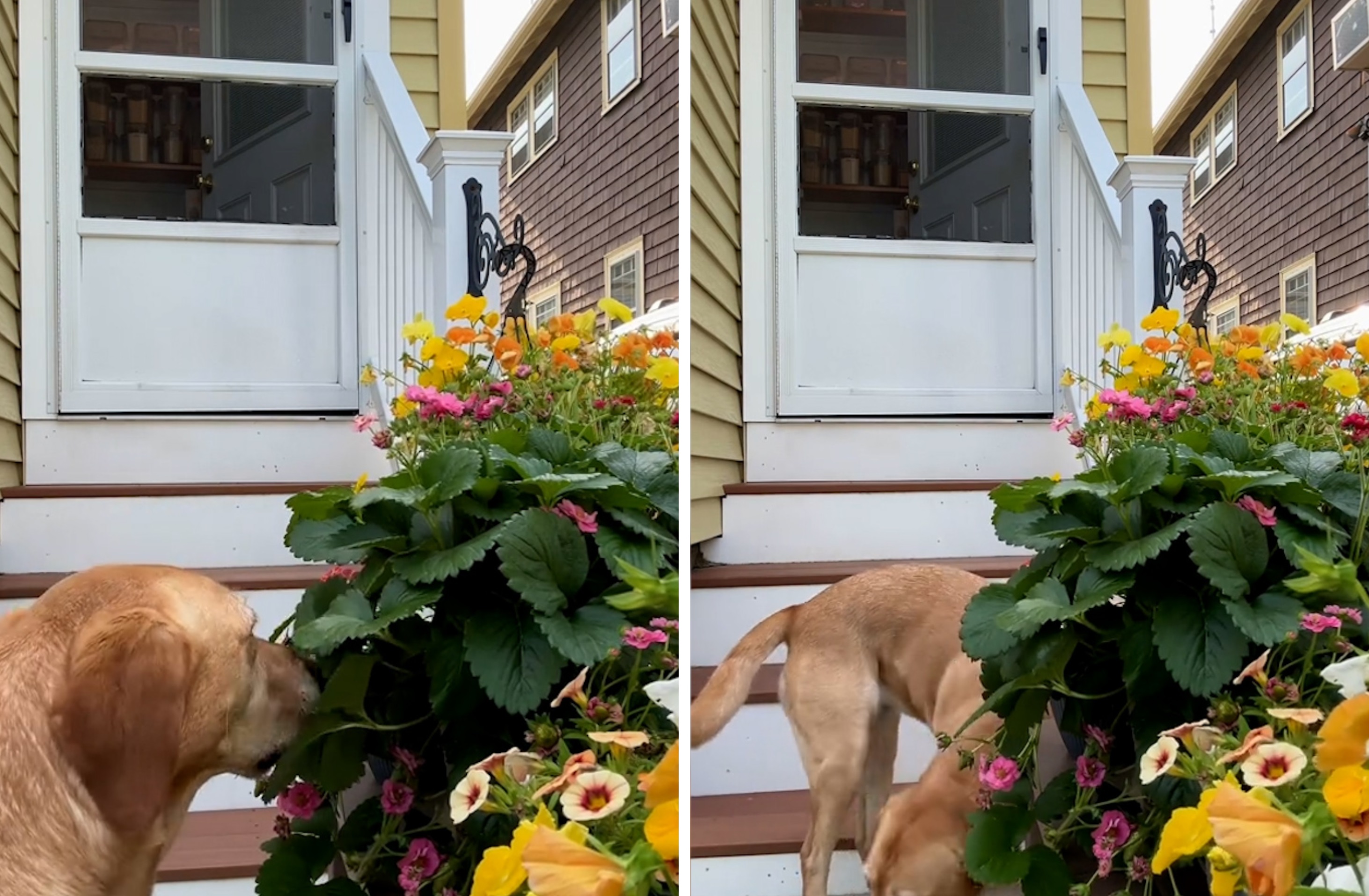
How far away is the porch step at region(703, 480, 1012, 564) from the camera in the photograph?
2.84 feet

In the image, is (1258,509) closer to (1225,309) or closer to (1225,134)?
(1225,309)

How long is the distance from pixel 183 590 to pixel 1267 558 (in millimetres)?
773

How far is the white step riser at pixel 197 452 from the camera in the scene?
0.89 metres

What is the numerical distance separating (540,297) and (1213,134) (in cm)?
54

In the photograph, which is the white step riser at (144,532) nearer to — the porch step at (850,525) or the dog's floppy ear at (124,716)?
the dog's floppy ear at (124,716)

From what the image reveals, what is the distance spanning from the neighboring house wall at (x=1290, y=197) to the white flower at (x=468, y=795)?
0.64 meters

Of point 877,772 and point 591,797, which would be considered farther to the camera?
point 877,772

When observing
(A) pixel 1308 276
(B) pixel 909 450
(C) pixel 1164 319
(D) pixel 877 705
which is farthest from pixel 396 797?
(A) pixel 1308 276

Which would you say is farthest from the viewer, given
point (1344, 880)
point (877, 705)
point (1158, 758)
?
point (877, 705)

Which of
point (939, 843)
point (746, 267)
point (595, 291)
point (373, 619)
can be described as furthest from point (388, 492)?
point (939, 843)

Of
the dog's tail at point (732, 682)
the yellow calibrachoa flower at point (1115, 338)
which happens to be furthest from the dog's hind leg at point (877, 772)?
the yellow calibrachoa flower at point (1115, 338)

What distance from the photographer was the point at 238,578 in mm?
886

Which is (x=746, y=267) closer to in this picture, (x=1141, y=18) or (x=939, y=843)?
(x=1141, y=18)

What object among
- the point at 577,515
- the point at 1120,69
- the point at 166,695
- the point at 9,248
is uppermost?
the point at 1120,69
